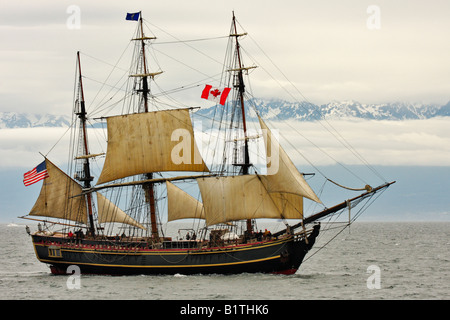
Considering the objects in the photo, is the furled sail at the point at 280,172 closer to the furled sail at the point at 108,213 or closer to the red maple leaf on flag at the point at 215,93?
the red maple leaf on flag at the point at 215,93

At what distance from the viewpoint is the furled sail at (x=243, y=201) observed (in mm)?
66125

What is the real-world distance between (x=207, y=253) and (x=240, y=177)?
7219 millimetres

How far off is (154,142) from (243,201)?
11.0 m

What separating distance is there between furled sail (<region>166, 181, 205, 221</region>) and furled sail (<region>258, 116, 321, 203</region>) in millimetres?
8982

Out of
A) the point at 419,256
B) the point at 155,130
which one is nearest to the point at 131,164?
the point at 155,130

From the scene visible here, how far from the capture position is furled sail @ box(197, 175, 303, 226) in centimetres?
6612

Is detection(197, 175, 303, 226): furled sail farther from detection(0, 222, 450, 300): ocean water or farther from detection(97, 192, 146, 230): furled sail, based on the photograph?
detection(97, 192, 146, 230): furled sail

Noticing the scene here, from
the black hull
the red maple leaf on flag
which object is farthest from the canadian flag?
the black hull

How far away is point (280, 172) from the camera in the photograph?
64.1m

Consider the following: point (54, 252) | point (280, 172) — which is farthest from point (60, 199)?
point (280, 172)

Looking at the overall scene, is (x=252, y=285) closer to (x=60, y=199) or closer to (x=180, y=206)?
(x=180, y=206)

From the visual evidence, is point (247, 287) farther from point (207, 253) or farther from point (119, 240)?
point (119, 240)
